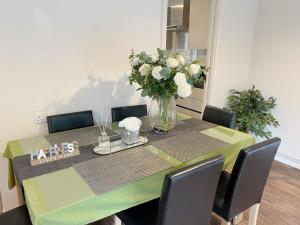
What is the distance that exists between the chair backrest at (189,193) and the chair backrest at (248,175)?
21 cm

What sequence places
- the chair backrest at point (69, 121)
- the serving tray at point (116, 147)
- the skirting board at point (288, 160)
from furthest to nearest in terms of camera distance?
the skirting board at point (288, 160) → the chair backrest at point (69, 121) → the serving tray at point (116, 147)

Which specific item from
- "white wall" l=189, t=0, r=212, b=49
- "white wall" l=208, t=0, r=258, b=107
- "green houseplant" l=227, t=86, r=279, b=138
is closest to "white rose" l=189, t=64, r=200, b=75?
"white wall" l=208, t=0, r=258, b=107

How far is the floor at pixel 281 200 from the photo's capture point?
6.73ft

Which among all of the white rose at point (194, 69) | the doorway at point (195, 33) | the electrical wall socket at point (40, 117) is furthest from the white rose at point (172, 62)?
the electrical wall socket at point (40, 117)

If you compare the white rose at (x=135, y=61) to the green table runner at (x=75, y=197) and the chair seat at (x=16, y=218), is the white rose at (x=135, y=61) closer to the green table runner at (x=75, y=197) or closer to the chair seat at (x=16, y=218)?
the green table runner at (x=75, y=197)

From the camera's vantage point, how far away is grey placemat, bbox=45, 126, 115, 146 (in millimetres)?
1704

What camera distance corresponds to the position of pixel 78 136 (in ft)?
5.91

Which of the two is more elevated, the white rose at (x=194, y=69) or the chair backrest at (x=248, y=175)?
the white rose at (x=194, y=69)

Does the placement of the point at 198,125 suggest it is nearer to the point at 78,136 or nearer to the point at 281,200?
the point at 78,136

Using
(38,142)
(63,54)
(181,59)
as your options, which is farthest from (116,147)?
(63,54)

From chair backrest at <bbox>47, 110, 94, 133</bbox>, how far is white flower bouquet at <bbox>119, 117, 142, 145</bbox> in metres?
0.56

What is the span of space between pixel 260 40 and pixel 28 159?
10.5ft

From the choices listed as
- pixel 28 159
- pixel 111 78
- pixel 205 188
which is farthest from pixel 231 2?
pixel 28 159

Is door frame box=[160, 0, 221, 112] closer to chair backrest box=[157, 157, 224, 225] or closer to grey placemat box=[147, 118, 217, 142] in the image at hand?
Answer: grey placemat box=[147, 118, 217, 142]
